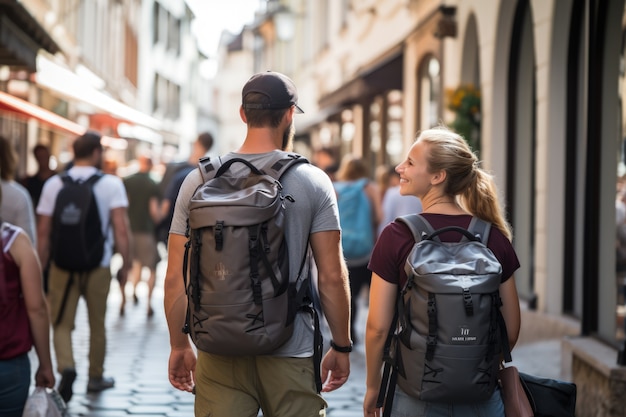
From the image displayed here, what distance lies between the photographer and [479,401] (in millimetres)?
3697

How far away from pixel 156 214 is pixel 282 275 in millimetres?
10411

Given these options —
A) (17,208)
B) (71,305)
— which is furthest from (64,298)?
(17,208)

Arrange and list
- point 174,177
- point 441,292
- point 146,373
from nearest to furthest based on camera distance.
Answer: point 441,292
point 146,373
point 174,177

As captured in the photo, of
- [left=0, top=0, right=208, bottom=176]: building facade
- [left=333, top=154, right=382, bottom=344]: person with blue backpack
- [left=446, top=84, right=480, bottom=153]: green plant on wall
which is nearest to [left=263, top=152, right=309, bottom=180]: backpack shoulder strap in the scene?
[left=333, top=154, right=382, bottom=344]: person with blue backpack

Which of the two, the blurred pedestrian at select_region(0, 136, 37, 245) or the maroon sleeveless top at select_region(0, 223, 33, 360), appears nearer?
the maroon sleeveless top at select_region(0, 223, 33, 360)

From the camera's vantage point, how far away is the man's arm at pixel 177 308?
159 inches

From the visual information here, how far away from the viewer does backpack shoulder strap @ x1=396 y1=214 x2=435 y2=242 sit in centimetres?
380

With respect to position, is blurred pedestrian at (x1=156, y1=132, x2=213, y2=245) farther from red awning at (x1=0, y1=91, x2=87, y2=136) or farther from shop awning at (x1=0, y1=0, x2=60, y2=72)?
shop awning at (x1=0, y1=0, x2=60, y2=72)

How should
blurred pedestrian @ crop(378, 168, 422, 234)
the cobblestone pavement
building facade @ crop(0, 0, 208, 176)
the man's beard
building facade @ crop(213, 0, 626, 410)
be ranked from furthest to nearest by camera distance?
building facade @ crop(0, 0, 208, 176) < blurred pedestrian @ crop(378, 168, 422, 234) < building facade @ crop(213, 0, 626, 410) < the cobblestone pavement < the man's beard

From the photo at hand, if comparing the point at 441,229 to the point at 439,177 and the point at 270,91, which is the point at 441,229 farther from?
the point at 270,91

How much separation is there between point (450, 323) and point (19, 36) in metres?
9.32

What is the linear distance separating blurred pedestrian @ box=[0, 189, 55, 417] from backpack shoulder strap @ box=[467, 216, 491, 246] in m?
1.76

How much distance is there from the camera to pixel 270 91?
13.1 ft

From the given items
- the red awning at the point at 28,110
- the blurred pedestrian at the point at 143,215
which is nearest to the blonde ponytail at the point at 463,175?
the red awning at the point at 28,110
